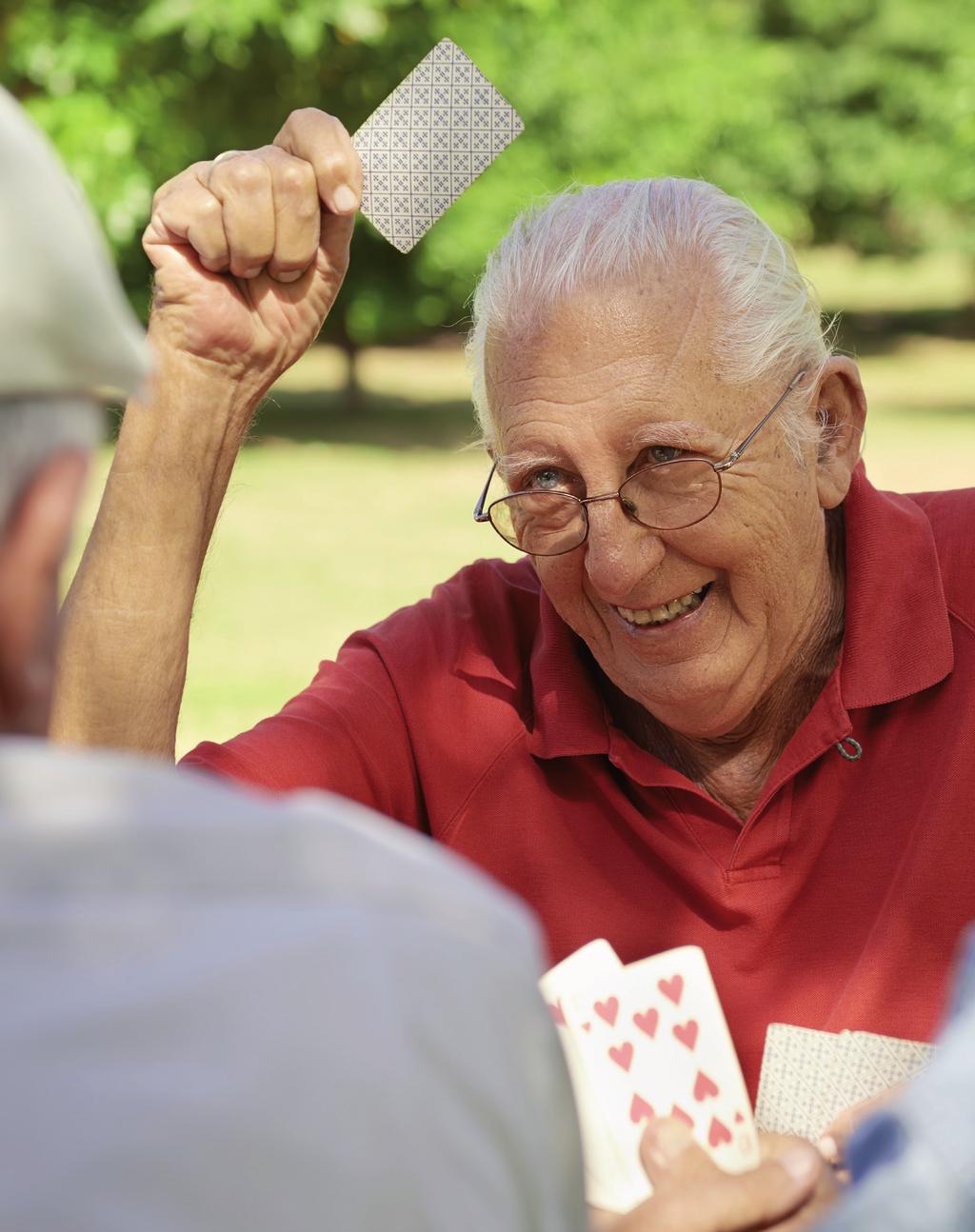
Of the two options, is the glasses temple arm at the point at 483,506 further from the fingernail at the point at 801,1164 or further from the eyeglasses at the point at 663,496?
the fingernail at the point at 801,1164

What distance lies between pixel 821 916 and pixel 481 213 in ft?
51.1

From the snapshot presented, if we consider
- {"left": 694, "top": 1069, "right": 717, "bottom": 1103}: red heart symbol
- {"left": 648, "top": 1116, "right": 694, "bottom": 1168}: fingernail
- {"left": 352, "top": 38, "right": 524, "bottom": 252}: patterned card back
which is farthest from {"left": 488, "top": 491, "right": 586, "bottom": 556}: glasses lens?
{"left": 648, "top": 1116, "right": 694, "bottom": 1168}: fingernail

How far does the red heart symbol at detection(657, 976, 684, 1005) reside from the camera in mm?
1918

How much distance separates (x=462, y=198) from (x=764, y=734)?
16.2 meters

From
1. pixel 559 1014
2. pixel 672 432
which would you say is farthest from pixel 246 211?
pixel 559 1014

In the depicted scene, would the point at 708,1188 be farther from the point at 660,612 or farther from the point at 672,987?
the point at 660,612

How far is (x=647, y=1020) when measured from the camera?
1.90m

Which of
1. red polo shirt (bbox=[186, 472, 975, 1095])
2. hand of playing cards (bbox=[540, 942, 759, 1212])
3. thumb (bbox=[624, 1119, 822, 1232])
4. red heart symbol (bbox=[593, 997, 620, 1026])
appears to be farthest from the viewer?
red polo shirt (bbox=[186, 472, 975, 1095])

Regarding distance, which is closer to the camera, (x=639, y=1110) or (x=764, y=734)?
(x=639, y=1110)

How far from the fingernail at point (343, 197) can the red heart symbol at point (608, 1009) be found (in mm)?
1288

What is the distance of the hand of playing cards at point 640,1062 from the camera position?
1.69m

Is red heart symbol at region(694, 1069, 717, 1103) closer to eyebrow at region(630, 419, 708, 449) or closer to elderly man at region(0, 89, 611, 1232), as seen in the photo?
elderly man at region(0, 89, 611, 1232)

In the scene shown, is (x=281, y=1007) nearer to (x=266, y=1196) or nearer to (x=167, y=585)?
(x=266, y=1196)

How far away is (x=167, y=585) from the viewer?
2.57 meters
